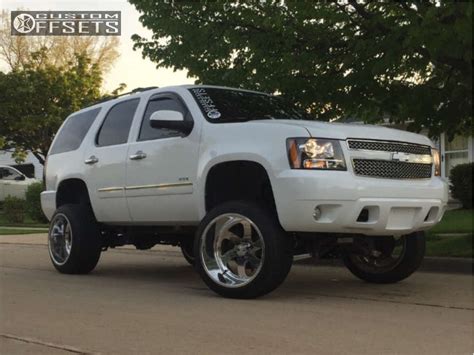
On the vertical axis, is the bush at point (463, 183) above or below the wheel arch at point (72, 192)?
below

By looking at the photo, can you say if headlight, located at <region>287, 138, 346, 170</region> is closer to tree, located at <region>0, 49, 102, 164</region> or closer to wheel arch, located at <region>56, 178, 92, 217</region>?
wheel arch, located at <region>56, 178, 92, 217</region>

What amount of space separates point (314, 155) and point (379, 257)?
6.62ft

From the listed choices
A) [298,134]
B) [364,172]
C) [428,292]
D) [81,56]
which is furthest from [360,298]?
A: [81,56]

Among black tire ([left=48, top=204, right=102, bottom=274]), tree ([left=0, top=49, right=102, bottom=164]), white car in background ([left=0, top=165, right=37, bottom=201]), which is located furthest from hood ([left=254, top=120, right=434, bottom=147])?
tree ([left=0, top=49, right=102, bottom=164])

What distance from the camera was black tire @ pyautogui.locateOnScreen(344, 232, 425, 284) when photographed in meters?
6.76

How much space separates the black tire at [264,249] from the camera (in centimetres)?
562

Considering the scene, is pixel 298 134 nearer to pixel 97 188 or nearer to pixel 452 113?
pixel 97 188

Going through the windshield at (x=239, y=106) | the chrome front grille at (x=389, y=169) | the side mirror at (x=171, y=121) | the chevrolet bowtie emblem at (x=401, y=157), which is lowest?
the chrome front grille at (x=389, y=169)

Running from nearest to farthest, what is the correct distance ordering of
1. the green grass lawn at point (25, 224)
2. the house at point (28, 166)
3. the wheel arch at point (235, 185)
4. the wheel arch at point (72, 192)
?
the wheel arch at point (235, 185)
the wheel arch at point (72, 192)
the green grass lawn at point (25, 224)
the house at point (28, 166)

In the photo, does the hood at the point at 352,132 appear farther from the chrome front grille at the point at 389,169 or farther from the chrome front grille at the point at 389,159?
the chrome front grille at the point at 389,169

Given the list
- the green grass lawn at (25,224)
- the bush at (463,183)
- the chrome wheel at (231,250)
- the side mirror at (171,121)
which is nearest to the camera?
the chrome wheel at (231,250)

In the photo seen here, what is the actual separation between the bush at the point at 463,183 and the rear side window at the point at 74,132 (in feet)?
40.7
